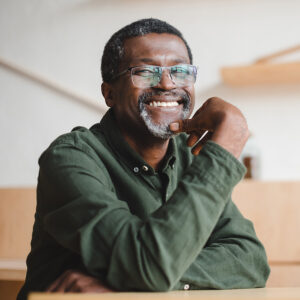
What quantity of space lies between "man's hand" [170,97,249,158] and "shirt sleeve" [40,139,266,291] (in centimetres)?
4

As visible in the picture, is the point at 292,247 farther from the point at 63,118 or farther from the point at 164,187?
the point at 63,118

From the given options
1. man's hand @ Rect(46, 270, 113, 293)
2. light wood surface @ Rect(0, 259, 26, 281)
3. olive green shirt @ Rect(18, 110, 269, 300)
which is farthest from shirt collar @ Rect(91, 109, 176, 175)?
light wood surface @ Rect(0, 259, 26, 281)

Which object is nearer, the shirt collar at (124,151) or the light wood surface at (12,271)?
the shirt collar at (124,151)

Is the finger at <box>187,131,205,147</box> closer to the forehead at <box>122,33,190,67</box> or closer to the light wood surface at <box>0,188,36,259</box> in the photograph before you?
the forehead at <box>122,33,190,67</box>

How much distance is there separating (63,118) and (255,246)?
176cm

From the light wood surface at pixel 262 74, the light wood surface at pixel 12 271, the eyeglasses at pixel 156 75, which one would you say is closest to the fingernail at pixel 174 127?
the eyeglasses at pixel 156 75

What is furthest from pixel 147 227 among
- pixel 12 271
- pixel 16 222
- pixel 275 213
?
pixel 16 222

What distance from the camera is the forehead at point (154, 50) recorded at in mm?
1256

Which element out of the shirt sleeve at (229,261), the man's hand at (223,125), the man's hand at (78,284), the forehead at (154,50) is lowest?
the shirt sleeve at (229,261)

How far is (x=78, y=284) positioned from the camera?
87 centimetres

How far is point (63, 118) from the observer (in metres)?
A: 2.75

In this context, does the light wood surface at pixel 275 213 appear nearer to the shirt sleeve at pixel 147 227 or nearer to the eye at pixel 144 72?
the eye at pixel 144 72

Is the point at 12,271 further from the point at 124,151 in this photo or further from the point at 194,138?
the point at 194,138

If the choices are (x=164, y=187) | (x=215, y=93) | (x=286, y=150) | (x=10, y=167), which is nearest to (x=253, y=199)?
(x=286, y=150)
